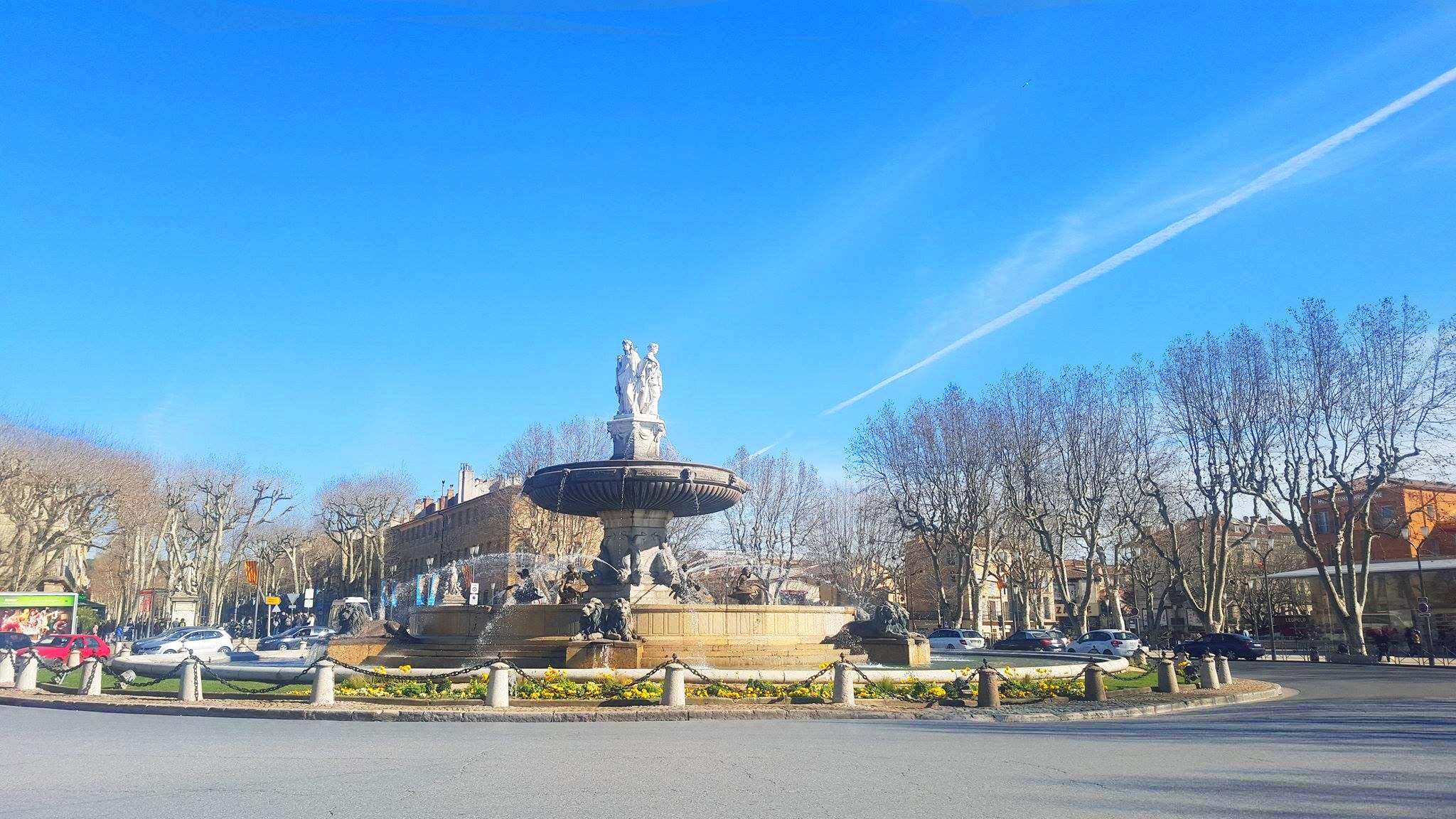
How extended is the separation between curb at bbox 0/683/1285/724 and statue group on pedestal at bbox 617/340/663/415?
12490mm

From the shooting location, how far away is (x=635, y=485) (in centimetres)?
2158

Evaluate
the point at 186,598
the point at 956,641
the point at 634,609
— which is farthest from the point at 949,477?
the point at 186,598

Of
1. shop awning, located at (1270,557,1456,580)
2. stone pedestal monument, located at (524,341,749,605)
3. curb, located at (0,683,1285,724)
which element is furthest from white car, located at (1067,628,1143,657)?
curb, located at (0,683,1285,724)

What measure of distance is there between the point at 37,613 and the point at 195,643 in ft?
29.7

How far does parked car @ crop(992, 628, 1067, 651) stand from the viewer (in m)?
37.0

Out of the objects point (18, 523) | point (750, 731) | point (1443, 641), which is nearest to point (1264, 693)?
point (750, 731)

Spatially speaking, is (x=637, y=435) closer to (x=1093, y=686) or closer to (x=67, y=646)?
(x=1093, y=686)

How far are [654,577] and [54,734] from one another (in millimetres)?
12682

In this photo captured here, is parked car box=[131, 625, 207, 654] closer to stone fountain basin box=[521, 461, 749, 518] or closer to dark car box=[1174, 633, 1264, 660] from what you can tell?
stone fountain basin box=[521, 461, 749, 518]

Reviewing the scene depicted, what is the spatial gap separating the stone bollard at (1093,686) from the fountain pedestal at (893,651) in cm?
500

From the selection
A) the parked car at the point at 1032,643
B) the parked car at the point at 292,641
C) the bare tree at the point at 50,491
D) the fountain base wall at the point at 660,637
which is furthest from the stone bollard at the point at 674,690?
the bare tree at the point at 50,491

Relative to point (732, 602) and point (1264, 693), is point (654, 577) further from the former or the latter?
point (1264, 693)

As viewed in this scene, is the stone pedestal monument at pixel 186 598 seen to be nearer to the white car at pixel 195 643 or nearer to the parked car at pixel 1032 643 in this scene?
the white car at pixel 195 643

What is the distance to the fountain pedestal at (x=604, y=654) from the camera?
17.2 m
